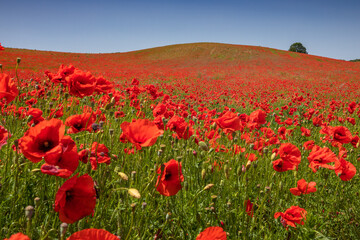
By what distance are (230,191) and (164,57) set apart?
35082 millimetres

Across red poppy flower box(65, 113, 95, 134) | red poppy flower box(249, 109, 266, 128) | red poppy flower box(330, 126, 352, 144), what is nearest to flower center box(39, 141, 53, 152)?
red poppy flower box(65, 113, 95, 134)

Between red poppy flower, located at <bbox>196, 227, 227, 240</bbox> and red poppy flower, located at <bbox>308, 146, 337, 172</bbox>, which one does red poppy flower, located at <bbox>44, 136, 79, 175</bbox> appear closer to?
red poppy flower, located at <bbox>196, 227, 227, 240</bbox>

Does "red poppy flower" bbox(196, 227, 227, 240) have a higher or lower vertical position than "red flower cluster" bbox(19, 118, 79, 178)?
lower

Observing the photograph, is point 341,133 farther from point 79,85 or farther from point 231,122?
point 79,85

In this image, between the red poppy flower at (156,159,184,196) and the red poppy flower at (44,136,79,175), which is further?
the red poppy flower at (156,159,184,196)

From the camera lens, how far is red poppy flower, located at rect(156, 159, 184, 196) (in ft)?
3.89

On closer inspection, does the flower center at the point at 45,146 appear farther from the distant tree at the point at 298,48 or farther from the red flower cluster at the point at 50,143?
the distant tree at the point at 298,48

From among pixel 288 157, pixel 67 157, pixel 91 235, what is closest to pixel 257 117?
pixel 288 157

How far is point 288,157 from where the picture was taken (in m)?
1.78

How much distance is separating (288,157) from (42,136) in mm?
1625

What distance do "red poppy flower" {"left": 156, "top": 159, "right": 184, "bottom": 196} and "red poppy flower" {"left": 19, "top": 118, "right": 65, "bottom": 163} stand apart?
50 centimetres

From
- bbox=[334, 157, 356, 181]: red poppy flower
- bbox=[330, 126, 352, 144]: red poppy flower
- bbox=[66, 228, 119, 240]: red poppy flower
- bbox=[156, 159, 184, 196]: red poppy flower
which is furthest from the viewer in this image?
bbox=[330, 126, 352, 144]: red poppy flower

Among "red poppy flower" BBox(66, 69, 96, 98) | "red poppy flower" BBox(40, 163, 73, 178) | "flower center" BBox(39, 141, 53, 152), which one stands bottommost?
"red poppy flower" BBox(40, 163, 73, 178)

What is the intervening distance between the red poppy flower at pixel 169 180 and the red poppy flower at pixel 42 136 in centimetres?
50
